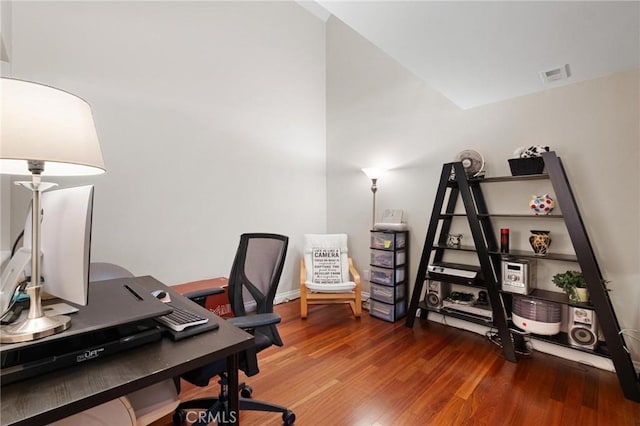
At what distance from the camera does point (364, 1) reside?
147 centimetres

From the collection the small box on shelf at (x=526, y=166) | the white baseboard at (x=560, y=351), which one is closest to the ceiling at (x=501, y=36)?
the small box on shelf at (x=526, y=166)

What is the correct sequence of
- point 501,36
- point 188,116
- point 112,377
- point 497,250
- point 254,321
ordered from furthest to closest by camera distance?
point 188,116 < point 497,250 < point 501,36 < point 254,321 < point 112,377

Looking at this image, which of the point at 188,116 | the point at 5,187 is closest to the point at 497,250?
the point at 188,116

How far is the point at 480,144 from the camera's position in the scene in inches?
107

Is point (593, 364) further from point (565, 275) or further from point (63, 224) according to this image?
point (63, 224)

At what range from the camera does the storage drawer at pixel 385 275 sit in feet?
9.94

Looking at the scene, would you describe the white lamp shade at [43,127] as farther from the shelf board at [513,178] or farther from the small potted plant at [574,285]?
the small potted plant at [574,285]

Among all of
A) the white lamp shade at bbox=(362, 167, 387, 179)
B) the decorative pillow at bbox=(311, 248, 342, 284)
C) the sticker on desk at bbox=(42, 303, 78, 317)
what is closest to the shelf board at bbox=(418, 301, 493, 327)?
the decorative pillow at bbox=(311, 248, 342, 284)

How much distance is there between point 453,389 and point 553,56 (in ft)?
7.30

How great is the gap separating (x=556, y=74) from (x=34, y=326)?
10.1ft

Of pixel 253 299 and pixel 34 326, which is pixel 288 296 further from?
pixel 34 326

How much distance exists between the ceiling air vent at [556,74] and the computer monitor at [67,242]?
8.88 feet

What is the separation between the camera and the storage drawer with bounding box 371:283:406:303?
119 inches

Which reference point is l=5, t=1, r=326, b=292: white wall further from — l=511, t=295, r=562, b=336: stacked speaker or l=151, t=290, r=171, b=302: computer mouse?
l=511, t=295, r=562, b=336: stacked speaker
